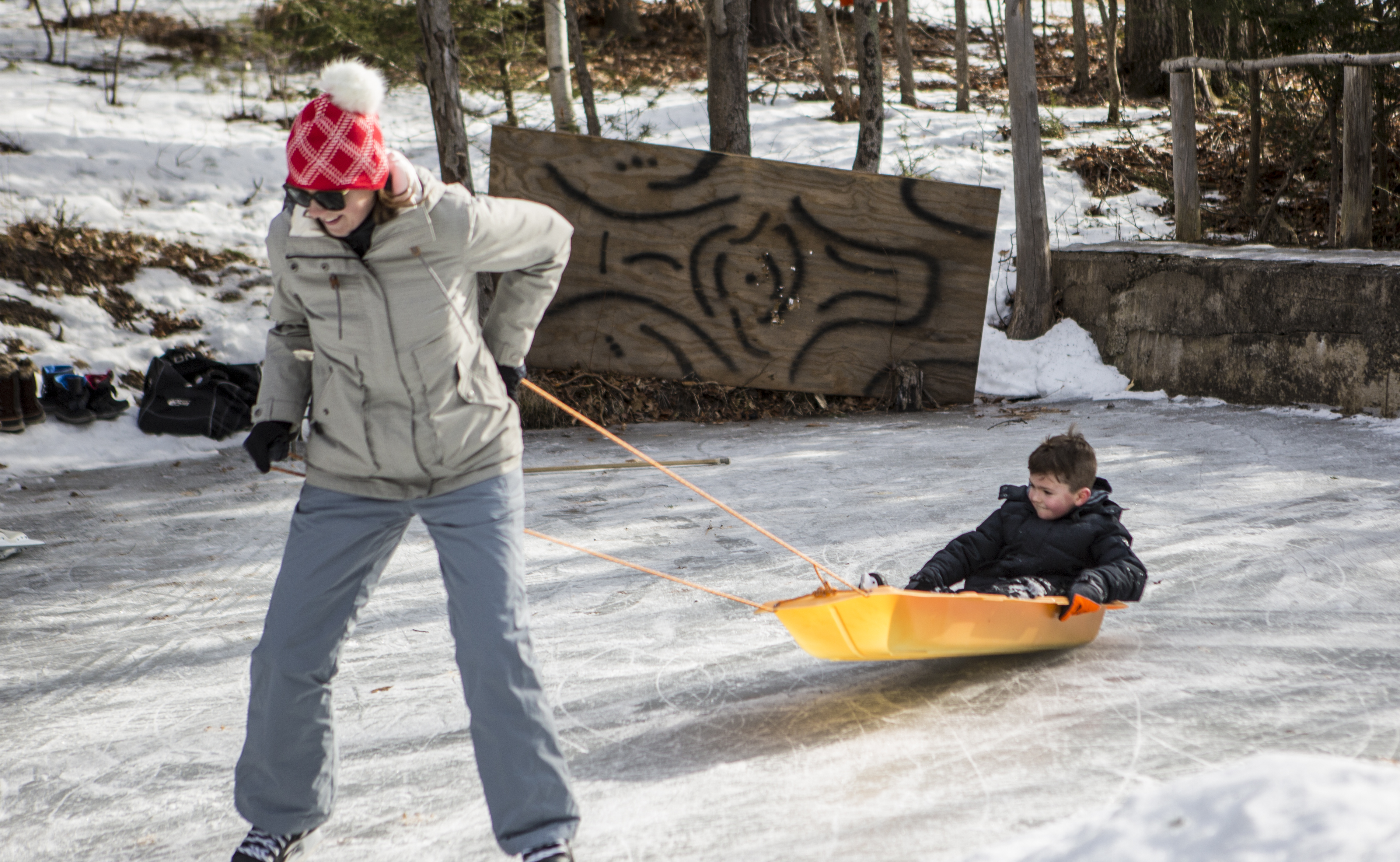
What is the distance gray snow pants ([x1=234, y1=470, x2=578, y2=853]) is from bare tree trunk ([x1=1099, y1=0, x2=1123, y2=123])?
1317 cm

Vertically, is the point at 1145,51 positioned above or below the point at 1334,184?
above

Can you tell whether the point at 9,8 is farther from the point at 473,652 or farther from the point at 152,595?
the point at 473,652

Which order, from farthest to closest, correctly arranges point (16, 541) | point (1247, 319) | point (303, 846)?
point (1247, 319) < point (16, 541) < point (303, 846)

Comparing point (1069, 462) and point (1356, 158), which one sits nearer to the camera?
point (1069, 462)

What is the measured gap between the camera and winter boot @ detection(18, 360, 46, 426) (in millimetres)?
6816

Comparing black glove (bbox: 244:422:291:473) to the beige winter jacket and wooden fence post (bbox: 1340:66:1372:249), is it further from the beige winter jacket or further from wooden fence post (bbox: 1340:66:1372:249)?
wooden fence post (bbox: 1340:66:1372:249)

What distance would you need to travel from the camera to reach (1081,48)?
16094 millimetres

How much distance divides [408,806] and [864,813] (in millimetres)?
1113

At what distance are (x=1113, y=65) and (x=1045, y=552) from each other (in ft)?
39.3

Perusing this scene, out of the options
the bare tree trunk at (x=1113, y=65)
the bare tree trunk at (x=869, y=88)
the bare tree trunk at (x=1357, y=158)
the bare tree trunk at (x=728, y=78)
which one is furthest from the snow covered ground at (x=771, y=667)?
the bare tree trunk at (x=1113, y=65)

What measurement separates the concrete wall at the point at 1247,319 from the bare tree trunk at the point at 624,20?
1103cm

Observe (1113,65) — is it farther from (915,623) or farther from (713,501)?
(915,623)

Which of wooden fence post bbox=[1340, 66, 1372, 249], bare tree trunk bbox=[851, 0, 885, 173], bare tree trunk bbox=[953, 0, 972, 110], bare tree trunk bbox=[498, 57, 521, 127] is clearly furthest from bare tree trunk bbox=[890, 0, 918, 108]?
wooden fence post bbox=[1340, 66, 1372, 249]

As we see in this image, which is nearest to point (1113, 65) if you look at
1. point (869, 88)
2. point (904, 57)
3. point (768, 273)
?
point (904, 57)
